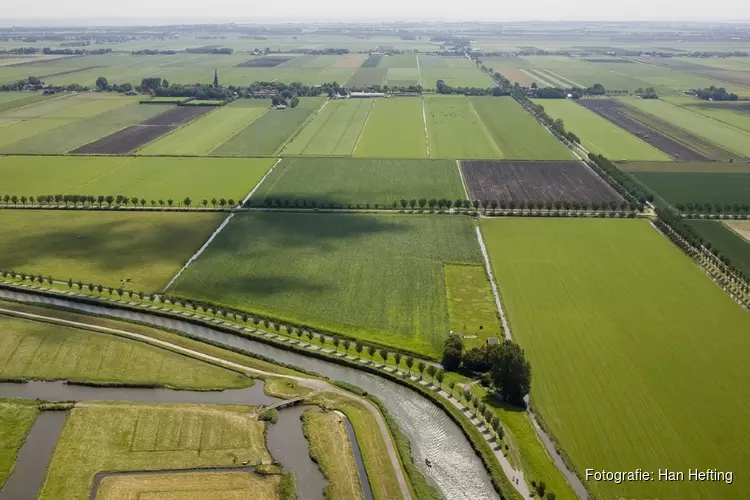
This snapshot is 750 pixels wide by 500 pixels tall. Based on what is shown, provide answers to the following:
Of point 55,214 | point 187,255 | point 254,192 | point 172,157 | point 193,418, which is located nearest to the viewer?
point 193,418

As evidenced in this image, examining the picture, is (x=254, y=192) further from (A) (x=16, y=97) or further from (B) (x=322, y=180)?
(A) (x=16, y=97)

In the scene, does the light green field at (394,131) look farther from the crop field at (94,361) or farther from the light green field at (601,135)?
the crop field at (94,361)

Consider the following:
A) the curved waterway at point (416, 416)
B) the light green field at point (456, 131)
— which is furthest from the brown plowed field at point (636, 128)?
the curved waterway at point (416, 416)

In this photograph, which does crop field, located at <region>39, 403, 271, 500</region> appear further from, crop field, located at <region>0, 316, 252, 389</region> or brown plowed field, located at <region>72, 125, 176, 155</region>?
brown plowed field, located at <region>72, 125, 176, 155</region>

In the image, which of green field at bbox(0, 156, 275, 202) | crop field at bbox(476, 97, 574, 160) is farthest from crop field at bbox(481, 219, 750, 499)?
green field at bbox(0, 156, 275, 202)

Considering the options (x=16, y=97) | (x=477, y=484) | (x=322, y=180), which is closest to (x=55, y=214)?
(x=322, y=180)
